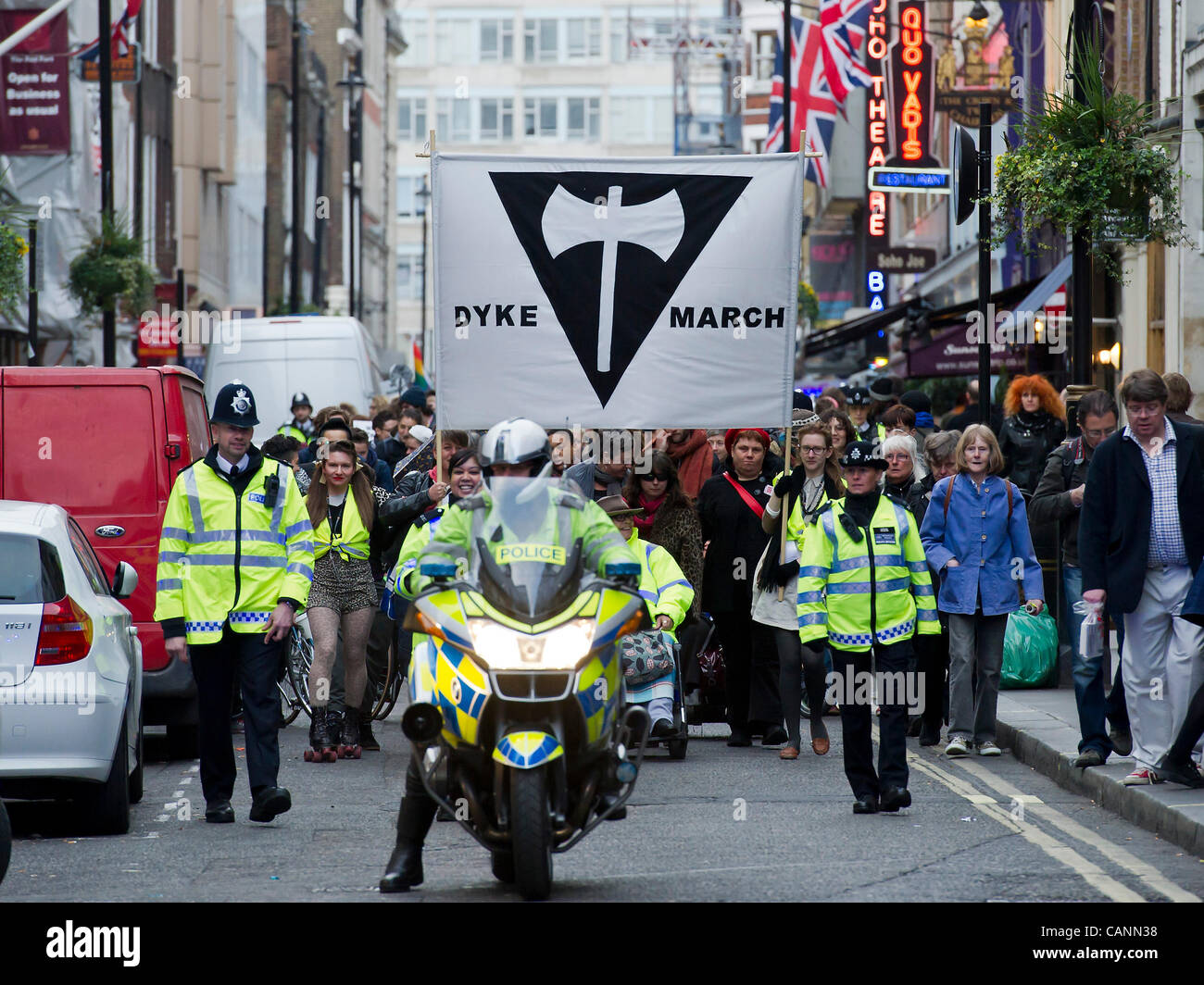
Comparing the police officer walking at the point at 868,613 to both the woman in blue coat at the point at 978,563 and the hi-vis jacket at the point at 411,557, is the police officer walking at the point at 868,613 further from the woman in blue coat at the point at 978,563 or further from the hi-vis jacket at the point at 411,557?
the woman in blue coat at the point at 978,563

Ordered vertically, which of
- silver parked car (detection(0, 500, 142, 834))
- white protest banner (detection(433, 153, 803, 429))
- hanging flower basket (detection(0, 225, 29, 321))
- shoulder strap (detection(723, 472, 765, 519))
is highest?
hanging flower basket (detection(0, 225, 29, 321))

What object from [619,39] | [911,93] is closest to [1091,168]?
[911,93]

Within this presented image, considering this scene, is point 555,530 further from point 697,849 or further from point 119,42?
point 119,42

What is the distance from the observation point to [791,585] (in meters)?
13.1

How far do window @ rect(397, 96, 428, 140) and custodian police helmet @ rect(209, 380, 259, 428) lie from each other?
110222 mm

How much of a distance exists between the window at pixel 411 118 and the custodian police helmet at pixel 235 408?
362 feet

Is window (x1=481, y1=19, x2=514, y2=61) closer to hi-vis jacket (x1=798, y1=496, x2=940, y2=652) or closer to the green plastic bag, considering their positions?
the green plastic bag

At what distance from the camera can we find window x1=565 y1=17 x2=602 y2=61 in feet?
380

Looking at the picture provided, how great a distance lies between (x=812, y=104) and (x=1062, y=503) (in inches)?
1094

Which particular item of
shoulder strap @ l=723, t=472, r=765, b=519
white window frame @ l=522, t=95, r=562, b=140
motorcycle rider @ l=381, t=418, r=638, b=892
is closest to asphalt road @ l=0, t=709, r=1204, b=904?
motorcycle rider @ l=381, t=418, r=638, b=892

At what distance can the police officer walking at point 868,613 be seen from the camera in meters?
10.4

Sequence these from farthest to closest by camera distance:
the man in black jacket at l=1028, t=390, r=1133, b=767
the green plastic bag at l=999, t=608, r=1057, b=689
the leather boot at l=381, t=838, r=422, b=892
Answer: the green plastic bag at l=999, t=608, r=1057, b=689 < the man in black jacket at l=1028, t=390, r=1133, b=767 < the leather boot at l=381, t=838, r=422, b=892
